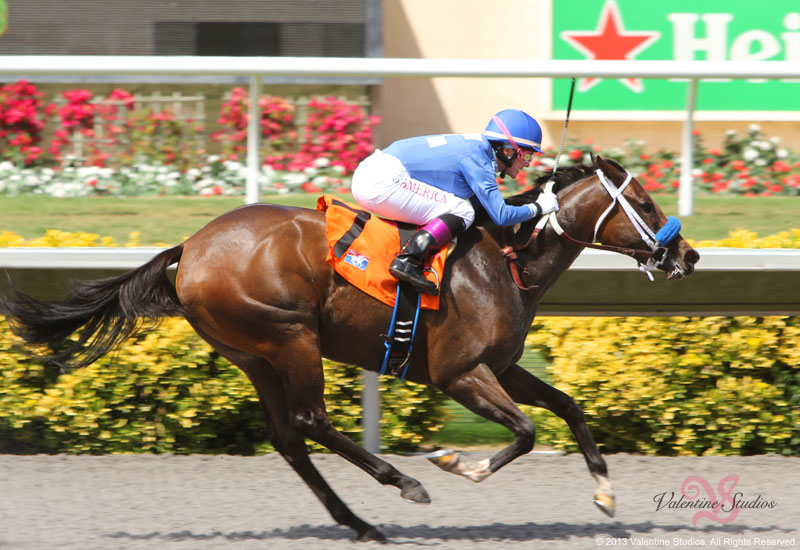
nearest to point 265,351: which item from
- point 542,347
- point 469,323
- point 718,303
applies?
point 469,323

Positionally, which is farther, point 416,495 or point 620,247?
point 620,247

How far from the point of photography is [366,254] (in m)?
4.57

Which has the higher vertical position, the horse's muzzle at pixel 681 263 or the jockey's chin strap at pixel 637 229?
the jockey's chin strap at pixel 637 229

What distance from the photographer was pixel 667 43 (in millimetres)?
11594

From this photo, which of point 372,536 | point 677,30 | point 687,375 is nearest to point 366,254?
point 372,536

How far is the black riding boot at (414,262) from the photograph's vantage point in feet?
14.8

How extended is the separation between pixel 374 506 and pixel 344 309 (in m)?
1.19

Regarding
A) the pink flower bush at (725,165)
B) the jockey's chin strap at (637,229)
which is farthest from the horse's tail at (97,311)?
the pink flower bush at (725,165)

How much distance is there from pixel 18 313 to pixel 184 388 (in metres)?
1.32

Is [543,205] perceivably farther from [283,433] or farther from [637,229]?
[283,433]

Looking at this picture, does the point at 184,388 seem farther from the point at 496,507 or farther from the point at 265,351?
the point at 496,507

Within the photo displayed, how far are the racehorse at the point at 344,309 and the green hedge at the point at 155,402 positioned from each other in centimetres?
104

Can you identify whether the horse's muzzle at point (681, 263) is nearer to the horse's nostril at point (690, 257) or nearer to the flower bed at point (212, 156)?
the horse's nostril at point (690, 257)

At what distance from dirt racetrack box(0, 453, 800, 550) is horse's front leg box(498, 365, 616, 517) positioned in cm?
33
